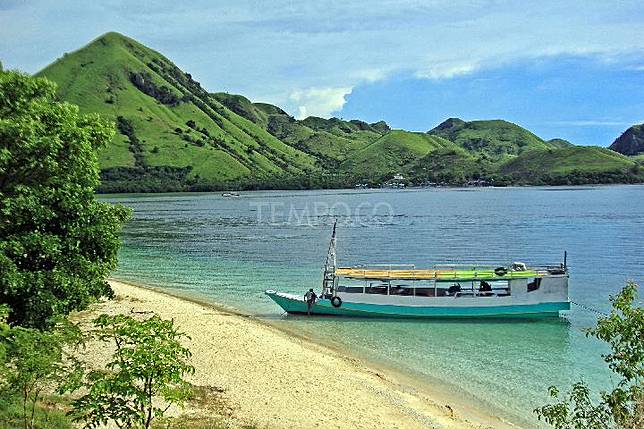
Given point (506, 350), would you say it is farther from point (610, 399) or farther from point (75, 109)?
point (75, 109)

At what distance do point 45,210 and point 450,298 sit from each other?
2733cm

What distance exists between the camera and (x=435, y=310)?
3847cm

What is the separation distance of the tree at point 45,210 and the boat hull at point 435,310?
19.8 meters

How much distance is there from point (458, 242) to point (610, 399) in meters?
72.8

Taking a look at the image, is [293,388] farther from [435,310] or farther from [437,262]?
[437,262]

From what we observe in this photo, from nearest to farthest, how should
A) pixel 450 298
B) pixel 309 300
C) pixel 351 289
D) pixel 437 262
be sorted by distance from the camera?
pixel 450 298
pixel 309 300
pixel 351 289
pixel 437 262

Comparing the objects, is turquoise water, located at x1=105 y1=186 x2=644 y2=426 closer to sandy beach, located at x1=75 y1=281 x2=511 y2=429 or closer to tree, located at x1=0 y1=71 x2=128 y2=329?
sandy beach, located at x1=75 y1=281 x2=511 y2=429

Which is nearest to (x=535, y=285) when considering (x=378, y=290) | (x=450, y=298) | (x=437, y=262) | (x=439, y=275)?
(x=450, y=298)

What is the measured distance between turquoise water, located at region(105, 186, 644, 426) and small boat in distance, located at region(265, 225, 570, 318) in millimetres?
895

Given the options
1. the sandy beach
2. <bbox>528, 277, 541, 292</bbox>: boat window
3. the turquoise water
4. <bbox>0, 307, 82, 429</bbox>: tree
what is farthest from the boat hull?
<bbox>0, 307, 82, 429</bbox>: tree

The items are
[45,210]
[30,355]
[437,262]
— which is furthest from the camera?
[437,262]

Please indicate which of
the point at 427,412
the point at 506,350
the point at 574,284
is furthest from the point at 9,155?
the point at 574,284

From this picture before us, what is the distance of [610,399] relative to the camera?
482 inches

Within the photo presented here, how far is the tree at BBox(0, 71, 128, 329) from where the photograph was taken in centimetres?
1861
